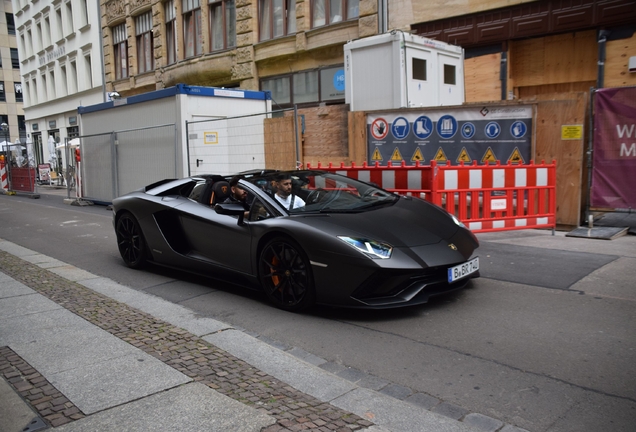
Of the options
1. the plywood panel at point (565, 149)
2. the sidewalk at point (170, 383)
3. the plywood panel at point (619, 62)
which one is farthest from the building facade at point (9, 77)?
the sidewalk at point (170, 383)

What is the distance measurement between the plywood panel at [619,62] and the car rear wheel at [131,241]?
1024cm

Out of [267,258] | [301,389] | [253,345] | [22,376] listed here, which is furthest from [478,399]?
[22,376]

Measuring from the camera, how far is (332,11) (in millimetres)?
18594

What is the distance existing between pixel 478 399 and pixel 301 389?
3.62 ft

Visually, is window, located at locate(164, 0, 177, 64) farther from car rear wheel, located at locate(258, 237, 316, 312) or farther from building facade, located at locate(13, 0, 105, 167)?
car rear wheel, located at locate(258, 237, 316, 312)

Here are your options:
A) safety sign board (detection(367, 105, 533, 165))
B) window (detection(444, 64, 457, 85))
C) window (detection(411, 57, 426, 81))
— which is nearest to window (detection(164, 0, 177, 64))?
window (detection(444, 64, 457, 85))

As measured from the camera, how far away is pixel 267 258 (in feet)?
18.5

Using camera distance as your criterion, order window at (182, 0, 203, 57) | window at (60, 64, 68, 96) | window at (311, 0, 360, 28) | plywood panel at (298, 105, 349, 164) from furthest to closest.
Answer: window at (60, 64, 68, 96), window at (182, 0, 203, 57), window at (311, 0, 360, 28), plywood panel at (298, 105, 349, 164)

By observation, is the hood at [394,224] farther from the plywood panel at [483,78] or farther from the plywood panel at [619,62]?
the plywood panel at [483,78]

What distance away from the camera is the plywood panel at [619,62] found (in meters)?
12.1

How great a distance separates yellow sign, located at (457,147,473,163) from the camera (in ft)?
32.9

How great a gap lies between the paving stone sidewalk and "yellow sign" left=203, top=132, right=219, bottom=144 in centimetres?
810

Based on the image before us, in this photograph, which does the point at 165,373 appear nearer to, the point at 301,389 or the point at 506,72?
the point at 301,389

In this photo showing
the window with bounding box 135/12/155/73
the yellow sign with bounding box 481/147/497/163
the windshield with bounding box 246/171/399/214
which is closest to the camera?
the windshield with bounding box 246/171/399/214
